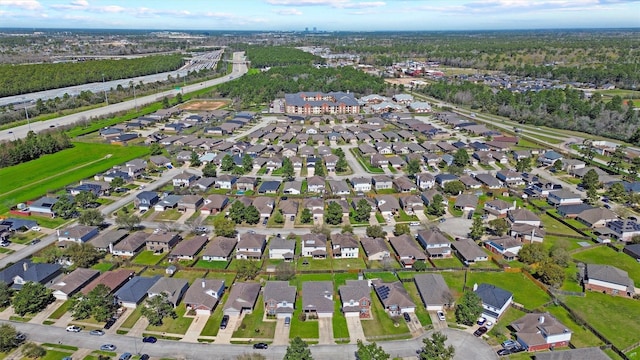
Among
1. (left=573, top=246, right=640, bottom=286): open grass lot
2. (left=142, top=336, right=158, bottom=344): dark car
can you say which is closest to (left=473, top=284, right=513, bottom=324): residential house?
(left=573, top=246, right=640, bottom=286): open grass lot

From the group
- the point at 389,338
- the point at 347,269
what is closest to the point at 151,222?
the point at 347,269

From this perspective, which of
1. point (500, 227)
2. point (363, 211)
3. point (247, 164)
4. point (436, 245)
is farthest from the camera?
point (247, 164)

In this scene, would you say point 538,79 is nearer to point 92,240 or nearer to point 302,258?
point 302,258

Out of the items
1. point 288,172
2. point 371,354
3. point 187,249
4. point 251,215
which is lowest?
point 187,249

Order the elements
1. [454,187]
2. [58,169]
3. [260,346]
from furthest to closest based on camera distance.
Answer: [58,169] → [454,187] → [260,346]

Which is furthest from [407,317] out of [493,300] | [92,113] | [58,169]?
[92,113]

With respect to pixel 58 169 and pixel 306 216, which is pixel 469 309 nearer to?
pixel 306 216
